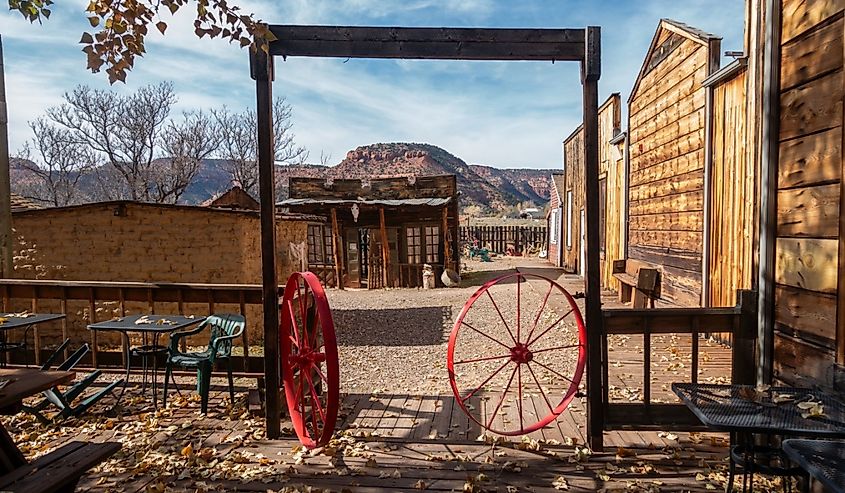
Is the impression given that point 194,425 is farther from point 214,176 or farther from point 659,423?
point 214,176

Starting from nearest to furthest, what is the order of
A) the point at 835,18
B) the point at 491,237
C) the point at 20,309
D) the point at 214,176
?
the point at 835,18, the point at 20,309, the point at 491,237, the point at 214,176

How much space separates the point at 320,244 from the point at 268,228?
14856mm

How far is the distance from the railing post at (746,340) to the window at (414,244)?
1480 centimetres

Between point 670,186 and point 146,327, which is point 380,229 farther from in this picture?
point 146,327

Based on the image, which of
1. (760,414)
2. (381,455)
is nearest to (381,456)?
(381,455)

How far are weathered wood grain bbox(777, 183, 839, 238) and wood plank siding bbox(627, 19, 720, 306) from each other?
3.50m

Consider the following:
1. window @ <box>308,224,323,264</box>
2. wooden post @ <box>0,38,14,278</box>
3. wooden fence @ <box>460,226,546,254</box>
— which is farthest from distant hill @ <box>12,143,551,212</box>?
wooden post @ <box>0,38,14,278</box>

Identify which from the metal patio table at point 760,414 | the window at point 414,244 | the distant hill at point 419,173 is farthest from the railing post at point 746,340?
the distant hill at point 419,173

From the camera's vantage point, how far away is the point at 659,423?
3.77 metres

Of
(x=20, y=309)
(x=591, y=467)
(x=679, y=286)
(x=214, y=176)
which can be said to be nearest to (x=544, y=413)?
(x=591, y=467)

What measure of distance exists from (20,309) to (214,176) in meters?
84.5

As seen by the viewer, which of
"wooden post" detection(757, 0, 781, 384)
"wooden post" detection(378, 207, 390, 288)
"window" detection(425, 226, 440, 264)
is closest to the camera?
"wooden post" detection(757, 0, 781, 384)

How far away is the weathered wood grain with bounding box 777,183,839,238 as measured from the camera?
2.93 meters

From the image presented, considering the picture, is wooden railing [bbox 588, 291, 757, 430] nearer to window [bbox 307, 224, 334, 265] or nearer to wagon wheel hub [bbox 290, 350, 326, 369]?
wagon wheel hub [bbox 290, 350, 326, 369]
